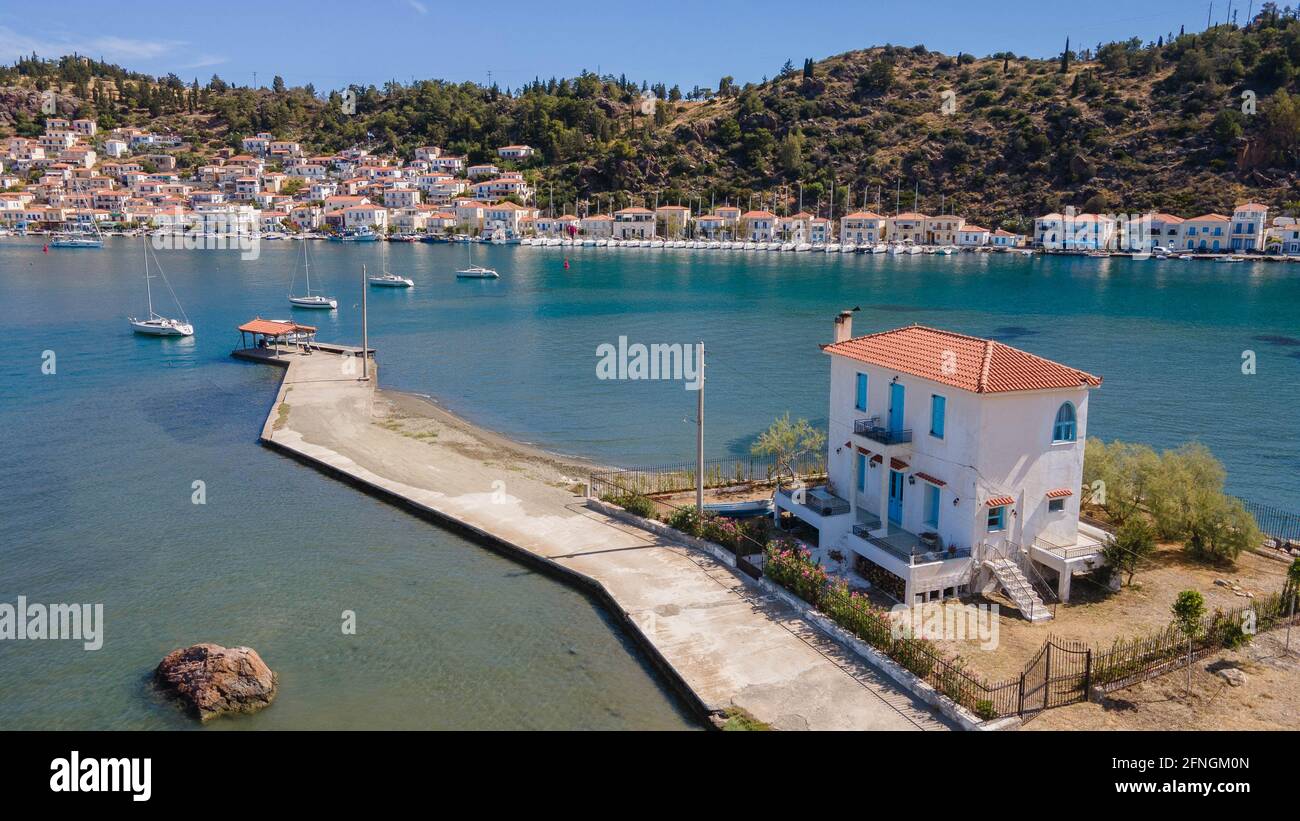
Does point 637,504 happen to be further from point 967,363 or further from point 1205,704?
point 1205,704

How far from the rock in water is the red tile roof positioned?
52.5 feet

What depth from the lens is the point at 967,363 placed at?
21.1 m

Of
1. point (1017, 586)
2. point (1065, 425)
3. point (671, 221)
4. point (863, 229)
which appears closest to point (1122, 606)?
point (1017, 586)

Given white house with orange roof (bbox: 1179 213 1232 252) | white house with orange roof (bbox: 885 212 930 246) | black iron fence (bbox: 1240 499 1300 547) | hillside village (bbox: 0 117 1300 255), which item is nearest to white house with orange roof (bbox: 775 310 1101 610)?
black iron fence (bbox: 1240 499 1300 547)

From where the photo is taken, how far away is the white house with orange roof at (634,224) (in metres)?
185

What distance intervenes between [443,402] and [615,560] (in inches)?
1030

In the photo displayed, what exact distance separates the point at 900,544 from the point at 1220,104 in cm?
18784

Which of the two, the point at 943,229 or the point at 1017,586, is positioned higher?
the point at 943,229

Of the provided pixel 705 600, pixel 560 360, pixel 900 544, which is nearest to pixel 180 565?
pixel 705 600

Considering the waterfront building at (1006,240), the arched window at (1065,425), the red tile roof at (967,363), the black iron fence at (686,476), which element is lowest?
the black iron fence at (686,476)

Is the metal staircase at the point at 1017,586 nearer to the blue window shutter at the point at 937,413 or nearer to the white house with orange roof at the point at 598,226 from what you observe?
the blue window shutter at the point at 937,413

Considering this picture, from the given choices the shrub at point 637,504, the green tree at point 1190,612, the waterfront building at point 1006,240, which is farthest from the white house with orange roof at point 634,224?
the green tree at point 1190,612

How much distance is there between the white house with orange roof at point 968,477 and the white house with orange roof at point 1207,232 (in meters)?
156

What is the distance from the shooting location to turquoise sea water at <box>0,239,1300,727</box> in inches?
710
